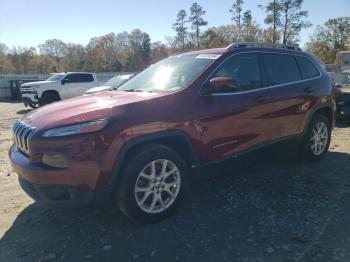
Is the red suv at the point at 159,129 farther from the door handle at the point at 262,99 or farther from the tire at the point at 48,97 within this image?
the tire at the point at 48,97

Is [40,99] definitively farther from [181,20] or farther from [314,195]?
[181,20]

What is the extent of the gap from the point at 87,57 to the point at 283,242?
96.8 m

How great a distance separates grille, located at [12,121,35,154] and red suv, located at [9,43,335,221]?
11mm

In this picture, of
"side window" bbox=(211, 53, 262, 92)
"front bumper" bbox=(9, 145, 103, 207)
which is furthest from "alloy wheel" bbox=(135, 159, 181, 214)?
"side window" bbox=(211, 53, 262, 92)

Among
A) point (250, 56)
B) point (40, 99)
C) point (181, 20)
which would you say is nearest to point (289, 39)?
point (181, 20)

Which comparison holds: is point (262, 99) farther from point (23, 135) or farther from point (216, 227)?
point (23, 135)

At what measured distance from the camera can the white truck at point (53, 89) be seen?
1742cm

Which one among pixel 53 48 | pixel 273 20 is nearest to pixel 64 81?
pixel 273 20

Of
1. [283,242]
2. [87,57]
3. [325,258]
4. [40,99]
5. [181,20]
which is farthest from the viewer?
[87,57]

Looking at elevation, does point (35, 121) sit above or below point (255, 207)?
above

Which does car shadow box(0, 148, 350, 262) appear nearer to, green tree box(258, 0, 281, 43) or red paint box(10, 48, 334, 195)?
red paint box(10, 48, 334, 195)

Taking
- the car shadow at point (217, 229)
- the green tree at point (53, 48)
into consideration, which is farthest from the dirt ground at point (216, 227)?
the green tree at point (53, 48)

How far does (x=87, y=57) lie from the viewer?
95.1 m

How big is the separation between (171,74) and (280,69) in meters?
1.74
